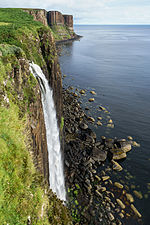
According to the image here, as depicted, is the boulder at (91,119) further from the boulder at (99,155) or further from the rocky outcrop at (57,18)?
the rocky outcrop at (57,18)

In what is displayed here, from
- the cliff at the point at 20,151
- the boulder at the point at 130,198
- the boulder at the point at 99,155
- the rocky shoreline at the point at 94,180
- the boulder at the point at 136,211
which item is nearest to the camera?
the cliff at the point at 20,151

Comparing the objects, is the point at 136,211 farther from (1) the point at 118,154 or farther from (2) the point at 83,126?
(2) the point at 83,126

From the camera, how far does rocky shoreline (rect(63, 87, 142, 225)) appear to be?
19000 mm

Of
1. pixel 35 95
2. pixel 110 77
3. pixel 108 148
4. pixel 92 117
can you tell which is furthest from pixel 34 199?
pixel 110 77

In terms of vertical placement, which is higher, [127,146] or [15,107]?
[15,107]

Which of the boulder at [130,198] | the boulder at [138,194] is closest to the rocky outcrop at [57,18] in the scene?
the boulder at [138,194]

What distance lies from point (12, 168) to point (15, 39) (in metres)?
13.0

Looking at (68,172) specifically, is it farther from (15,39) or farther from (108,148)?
(15,39)

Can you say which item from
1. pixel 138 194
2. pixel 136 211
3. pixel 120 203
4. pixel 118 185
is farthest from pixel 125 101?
pixel 136 211

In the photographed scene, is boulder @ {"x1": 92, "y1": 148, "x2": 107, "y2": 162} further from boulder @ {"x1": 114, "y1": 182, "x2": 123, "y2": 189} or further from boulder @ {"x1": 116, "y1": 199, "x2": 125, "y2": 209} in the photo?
boulder @ {"x1": 116, "y1": 199, "x2": 125, "y2": 209}

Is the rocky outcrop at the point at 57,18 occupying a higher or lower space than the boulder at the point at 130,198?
higher

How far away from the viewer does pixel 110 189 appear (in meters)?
22.1

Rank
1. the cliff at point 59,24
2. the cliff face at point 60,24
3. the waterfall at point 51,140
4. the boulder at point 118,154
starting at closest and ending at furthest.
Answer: the waterfall at point 51,140 → the boulder at point 118,154 → the cliff at point 59,24 → the cliff face at point 60,24

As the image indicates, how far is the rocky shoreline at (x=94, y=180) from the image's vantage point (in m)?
19.0
